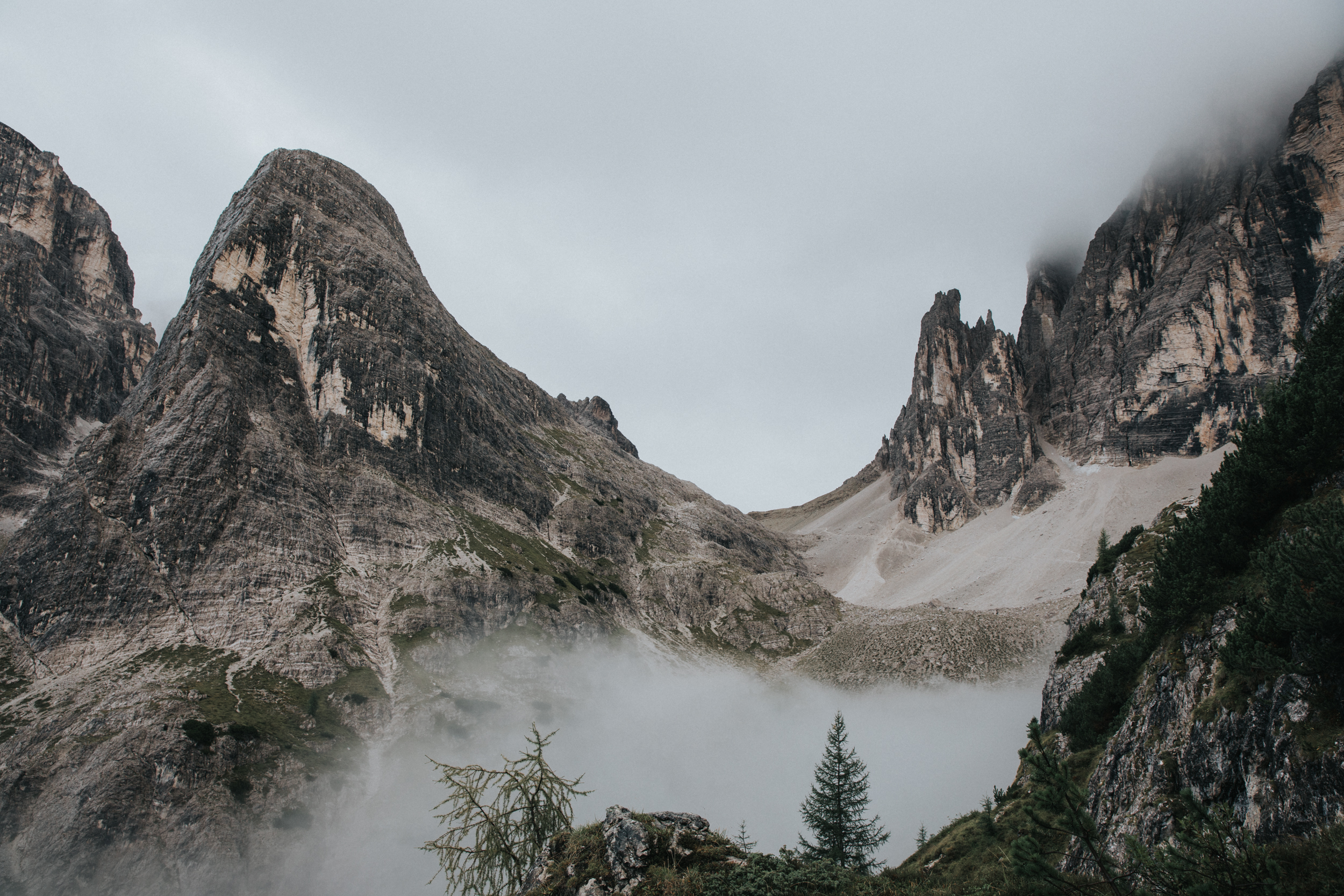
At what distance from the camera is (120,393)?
166 metres

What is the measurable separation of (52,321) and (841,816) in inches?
8161

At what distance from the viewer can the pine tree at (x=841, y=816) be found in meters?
44.0

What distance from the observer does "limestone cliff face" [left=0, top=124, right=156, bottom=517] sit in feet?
433

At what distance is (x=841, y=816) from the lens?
45.3 meters

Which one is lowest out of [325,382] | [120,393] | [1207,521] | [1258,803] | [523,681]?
[523,681]

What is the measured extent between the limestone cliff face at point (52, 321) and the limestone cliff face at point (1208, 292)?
24714 cm

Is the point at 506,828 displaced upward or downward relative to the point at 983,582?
downward

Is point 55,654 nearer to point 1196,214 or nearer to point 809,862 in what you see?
point 809,862

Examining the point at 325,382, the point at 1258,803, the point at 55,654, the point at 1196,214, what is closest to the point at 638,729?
the point at 55,654

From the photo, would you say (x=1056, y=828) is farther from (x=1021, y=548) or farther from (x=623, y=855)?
(x=1021, y=548)

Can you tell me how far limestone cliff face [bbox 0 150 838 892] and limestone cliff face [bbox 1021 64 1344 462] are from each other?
340 feet

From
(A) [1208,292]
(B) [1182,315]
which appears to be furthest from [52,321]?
(A) [1208,292]

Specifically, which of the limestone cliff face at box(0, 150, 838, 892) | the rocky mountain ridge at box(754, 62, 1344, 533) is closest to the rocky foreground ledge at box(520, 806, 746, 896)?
the limestone cliff face at box(0, 150, 838, 892)

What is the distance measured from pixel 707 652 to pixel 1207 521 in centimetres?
10307
